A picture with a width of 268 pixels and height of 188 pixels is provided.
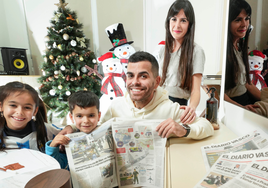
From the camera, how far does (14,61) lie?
2.75 metres

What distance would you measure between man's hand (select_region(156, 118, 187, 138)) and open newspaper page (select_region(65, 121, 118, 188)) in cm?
28

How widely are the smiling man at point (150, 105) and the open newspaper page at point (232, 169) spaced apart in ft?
0.78

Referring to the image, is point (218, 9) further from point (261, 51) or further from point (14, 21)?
point (14, 21)

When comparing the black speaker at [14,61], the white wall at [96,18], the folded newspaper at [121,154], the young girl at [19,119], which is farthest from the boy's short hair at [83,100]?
the black speaker at [14,61]

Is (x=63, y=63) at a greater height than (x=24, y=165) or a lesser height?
greater

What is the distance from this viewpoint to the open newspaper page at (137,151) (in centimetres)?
82

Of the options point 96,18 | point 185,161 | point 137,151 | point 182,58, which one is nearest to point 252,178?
point 185,161

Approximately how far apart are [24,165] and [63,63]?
2.24 metres

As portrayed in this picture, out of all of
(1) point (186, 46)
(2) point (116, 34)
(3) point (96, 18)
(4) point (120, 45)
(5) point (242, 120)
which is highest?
(3) point (96, 18)

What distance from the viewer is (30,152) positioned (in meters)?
0.84

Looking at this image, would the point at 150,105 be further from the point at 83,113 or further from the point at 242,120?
the point at 242,120

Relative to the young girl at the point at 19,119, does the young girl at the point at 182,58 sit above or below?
above

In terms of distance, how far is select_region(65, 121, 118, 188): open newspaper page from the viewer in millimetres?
762

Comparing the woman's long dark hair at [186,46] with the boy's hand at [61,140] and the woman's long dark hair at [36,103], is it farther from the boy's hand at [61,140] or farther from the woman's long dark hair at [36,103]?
the woman's long dark hair at [36,103]
